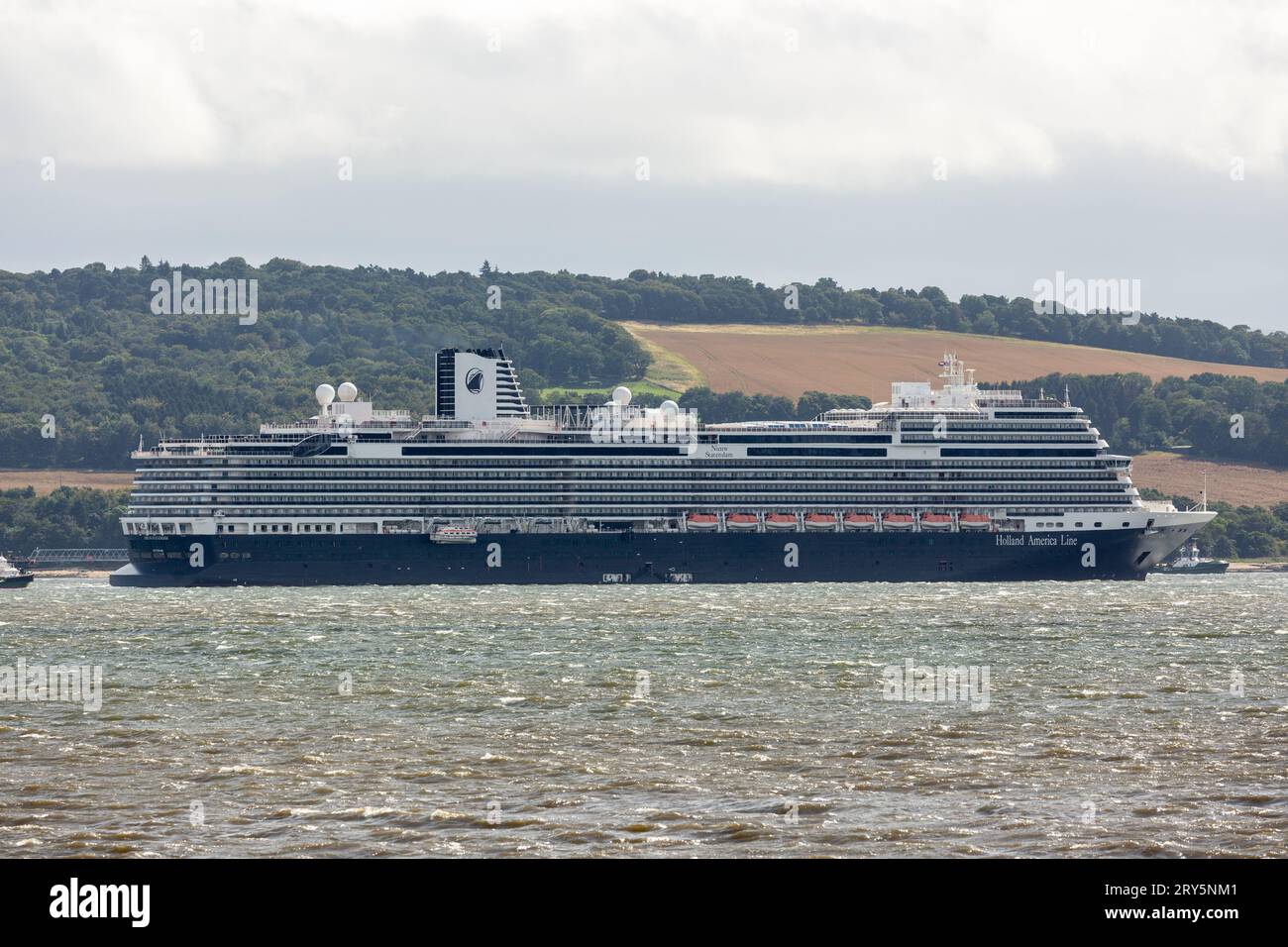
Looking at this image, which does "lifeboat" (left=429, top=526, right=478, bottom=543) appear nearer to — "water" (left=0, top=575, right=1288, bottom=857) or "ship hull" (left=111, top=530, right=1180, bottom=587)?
"ship hull" (left=111, top=530, right=1180, bottom=587)

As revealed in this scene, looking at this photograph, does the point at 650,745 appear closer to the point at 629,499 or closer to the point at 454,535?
the point at 454,535

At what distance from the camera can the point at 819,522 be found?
429ft

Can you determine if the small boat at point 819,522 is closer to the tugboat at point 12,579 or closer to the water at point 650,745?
the water at point 650,745

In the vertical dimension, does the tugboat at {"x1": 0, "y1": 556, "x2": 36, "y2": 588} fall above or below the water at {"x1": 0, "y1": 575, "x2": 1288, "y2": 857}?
below

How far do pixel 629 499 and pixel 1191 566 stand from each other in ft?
247

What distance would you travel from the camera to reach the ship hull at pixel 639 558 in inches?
4887

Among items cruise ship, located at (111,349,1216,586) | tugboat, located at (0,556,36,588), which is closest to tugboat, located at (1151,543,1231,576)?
cruise ship, located at (111,349,1216,586)

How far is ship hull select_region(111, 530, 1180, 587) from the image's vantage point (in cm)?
12412

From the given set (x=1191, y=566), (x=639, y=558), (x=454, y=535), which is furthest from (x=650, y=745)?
(x=1191, y=566)

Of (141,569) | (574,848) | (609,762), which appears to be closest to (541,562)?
(141,569)

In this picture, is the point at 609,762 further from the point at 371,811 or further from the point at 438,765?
the point at 371,811

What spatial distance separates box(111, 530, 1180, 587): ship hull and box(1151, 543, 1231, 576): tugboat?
4879cm

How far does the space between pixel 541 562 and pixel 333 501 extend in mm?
14749
